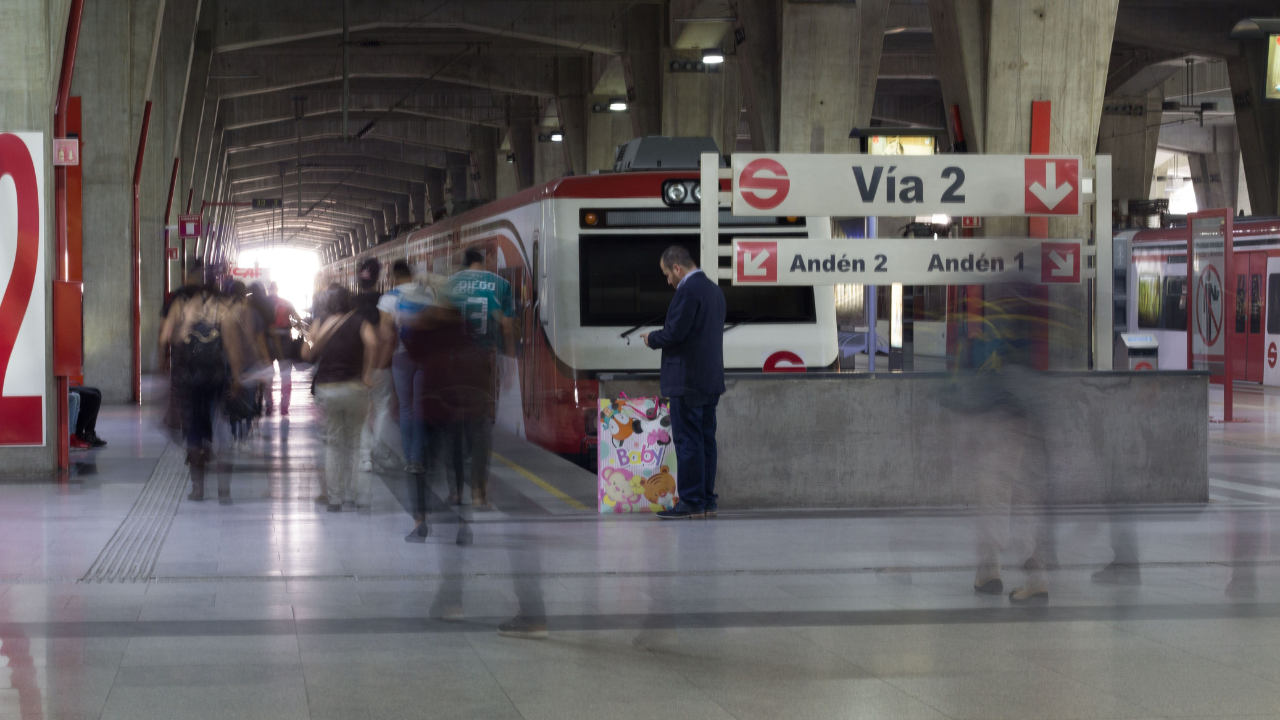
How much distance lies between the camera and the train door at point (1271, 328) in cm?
2669

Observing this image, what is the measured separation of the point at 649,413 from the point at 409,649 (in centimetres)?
443

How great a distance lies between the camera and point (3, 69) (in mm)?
12242

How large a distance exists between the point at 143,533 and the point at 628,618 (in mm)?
4160

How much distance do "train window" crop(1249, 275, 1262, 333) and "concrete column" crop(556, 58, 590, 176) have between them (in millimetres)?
17482

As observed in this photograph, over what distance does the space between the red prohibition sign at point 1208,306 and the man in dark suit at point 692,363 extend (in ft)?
59.1

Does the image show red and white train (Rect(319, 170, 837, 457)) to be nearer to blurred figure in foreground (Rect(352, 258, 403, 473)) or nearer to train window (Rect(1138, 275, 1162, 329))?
blurred figure in foreground (Rect(352, 258, 403, 473))

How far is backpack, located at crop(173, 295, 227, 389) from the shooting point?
11.6 metres

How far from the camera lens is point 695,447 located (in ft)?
32.9

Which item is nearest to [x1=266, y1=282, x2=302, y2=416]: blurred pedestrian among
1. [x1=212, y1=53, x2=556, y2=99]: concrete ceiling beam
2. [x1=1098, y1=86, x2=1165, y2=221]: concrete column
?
[x1=212, y1=53, x2=556, y2=99]: concrete ceiling beam

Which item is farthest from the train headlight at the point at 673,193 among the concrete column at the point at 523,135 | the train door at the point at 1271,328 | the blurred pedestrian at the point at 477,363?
the concrete column at the point at 523,135

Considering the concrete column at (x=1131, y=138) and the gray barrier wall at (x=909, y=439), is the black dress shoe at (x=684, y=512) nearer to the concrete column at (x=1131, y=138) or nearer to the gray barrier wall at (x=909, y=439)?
the gray barrier wall at (x=909, y=439)

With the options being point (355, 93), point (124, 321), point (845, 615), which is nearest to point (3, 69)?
point (845, 615)

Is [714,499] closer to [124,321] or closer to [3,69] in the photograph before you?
[3,69]

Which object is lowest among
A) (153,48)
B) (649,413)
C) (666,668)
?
(666,668)
